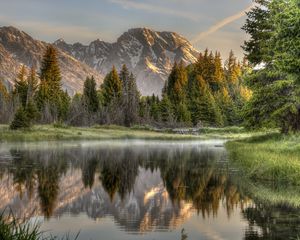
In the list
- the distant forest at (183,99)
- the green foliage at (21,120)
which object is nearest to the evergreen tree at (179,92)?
the distant forest at (183,99)

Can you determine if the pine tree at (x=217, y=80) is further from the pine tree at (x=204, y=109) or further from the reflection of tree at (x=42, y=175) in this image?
the reflection of tree at (x=42, y=175)

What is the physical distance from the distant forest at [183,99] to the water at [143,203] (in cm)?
905

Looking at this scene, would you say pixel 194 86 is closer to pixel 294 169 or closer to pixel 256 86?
pixel 256 86

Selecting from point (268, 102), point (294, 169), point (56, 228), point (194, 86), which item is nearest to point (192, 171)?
point (294, 169)

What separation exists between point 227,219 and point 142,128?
7875cm

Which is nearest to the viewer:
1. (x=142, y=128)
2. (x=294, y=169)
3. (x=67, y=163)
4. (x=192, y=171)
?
(x=294, y=169)

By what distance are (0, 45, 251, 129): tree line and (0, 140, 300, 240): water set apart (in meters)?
59.4

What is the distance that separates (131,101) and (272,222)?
88.1 m

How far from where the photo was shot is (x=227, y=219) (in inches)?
528

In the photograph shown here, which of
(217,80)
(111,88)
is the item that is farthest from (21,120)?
(217,80)

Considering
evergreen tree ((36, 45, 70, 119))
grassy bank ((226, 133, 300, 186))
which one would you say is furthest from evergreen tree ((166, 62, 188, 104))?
grassy bank ((226, 133, 300, 186))

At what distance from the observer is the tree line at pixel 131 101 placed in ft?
306

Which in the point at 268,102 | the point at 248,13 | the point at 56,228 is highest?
the point at 248,13

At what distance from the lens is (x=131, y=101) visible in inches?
3939
